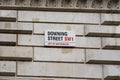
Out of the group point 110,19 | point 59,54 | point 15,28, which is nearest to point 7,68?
point 15,28

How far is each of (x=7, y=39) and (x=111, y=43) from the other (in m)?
3.28

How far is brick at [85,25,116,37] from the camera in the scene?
50.5 feet

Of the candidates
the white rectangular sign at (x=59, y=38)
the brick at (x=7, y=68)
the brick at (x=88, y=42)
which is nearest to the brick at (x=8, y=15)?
the white rectangular sign at (x=59, y=38)

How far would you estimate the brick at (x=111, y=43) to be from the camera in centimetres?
1523

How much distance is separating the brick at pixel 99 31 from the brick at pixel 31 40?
148 cm

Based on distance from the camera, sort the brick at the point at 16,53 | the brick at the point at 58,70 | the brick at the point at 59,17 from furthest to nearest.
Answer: the brick at the point at 59,17
the brick at the point at 16,53
the brick at the point at 58,70

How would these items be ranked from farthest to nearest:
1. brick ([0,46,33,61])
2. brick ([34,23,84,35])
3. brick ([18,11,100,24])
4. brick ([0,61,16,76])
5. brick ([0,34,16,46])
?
1. brick ([18,11,100,24])
2. brick ([34,23,84,35])
3. brick ([0,34,16,46])
4. brick ([0,46,33,61])
5. brick ([0,61,16,76])

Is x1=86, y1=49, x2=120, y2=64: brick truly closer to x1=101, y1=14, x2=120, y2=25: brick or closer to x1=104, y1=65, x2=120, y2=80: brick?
x1=104, y1=65, x2=120, y2=80: brick

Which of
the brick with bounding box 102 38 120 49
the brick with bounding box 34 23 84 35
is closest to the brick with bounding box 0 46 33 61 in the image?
the brick with bounding box 34 23 84 35

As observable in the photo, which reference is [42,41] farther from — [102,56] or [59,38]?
[102,56]

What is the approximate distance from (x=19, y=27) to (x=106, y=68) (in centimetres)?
304

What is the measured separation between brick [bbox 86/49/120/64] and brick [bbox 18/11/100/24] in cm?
108

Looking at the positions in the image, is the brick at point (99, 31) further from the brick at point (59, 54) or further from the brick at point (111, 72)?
the brick at point (111, 72)

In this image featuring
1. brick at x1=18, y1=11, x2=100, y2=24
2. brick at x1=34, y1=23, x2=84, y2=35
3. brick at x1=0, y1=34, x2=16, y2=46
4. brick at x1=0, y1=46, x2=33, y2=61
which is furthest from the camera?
brick at x1=18, y1=11, x2=100, y2=24
